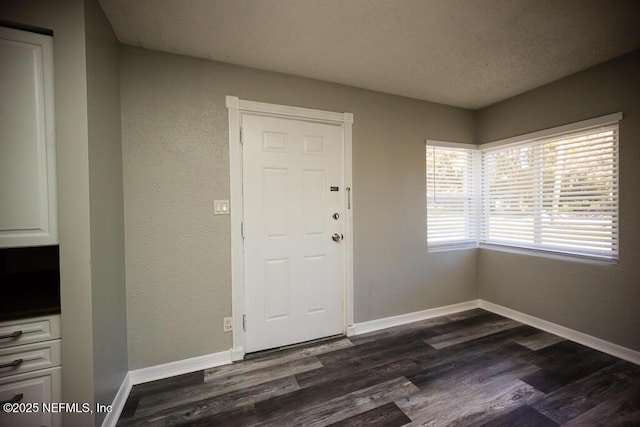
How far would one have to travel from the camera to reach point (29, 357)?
1.22 meters

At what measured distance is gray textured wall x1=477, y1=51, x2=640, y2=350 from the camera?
2035 mm

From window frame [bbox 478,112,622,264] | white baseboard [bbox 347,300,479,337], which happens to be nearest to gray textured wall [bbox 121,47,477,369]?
white baseboard [bbox 347,300,479,337]

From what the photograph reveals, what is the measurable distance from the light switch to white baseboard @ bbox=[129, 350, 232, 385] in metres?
1.16

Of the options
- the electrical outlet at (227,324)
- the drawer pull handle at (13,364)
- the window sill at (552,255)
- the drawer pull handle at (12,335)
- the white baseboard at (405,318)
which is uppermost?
the window sill at (552,255)

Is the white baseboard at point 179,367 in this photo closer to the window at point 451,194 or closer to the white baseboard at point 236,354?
the white baseboard at point 236,354

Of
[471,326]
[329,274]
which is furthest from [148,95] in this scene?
[471,326]

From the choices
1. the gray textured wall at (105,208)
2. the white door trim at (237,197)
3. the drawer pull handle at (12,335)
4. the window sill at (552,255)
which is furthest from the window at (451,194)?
the drawer pull handle at (12,335)

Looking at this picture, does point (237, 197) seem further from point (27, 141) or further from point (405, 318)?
point (405, 318)

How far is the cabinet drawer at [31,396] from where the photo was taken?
1.19m

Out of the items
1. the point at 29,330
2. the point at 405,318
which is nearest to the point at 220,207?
the point at 29,330

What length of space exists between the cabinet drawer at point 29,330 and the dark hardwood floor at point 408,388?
2.40ft

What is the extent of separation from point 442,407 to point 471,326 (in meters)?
1.37

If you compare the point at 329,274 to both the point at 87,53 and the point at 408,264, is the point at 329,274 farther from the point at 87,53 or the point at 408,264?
the point at 87,53

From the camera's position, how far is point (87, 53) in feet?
4.27
